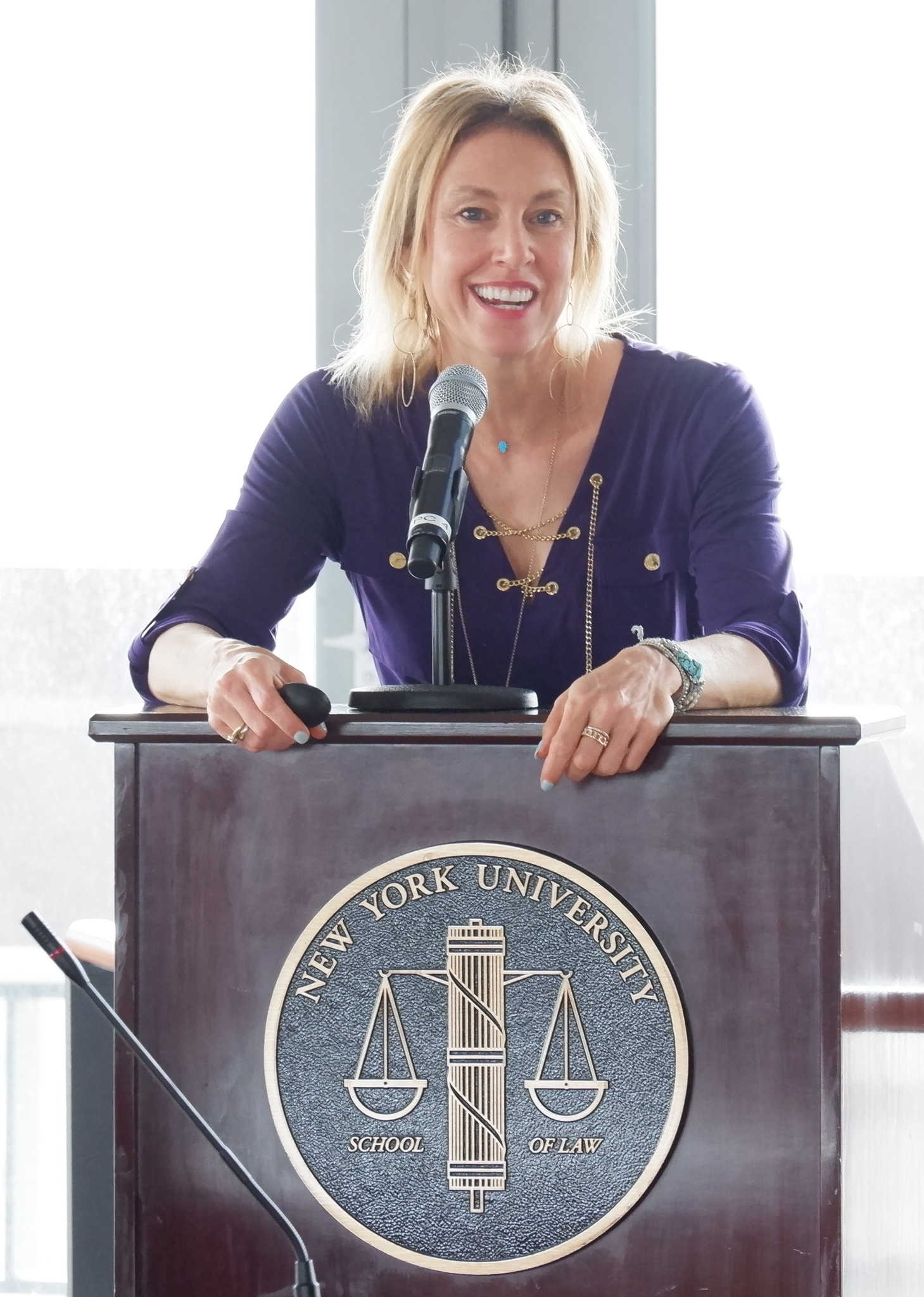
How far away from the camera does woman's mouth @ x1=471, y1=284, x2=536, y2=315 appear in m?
1.65

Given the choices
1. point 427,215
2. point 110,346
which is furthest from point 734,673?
point 110,346

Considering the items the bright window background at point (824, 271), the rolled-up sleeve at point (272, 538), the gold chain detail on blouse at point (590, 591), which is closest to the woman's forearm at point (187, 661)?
the rolled-up sleeve at point (272, 538)

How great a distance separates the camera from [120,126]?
2.18 metres

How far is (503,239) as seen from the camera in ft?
5.36

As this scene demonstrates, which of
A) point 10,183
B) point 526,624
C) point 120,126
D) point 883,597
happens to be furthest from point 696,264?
point 10,183

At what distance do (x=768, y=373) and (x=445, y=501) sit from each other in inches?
43.2

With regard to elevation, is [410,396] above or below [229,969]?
above

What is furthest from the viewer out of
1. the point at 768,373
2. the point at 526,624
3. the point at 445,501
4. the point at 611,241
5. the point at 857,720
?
the point at 768,373

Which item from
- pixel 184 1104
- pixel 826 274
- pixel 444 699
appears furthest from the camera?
pixel 826 274

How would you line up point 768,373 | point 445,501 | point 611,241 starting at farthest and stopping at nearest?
point 768,373 → point 611,241 → point 445,501

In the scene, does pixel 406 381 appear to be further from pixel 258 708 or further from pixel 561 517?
pixel 258 708

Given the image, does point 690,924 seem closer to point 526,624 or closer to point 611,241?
point 526,624

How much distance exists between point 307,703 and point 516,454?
0.69 m

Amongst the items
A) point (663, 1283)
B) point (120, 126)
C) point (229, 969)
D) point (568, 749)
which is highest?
point (120, 126)
